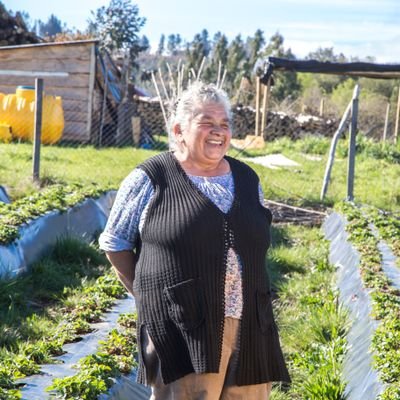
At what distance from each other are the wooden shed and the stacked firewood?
7322mm

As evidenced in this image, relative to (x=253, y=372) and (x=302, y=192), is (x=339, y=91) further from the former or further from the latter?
(x=253, y=372)

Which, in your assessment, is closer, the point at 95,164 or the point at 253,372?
the point at 253,372

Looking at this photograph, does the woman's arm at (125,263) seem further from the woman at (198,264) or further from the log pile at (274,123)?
the log pile at (274,123)

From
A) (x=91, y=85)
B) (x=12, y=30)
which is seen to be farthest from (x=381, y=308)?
(x=12, y=30)

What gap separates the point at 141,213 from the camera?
2.94 m

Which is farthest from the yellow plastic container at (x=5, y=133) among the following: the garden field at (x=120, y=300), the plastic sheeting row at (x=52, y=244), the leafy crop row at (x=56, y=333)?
the leafy crop row at (x=56, y=333)

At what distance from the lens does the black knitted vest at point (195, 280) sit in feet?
9.12

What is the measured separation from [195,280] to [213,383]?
1.28 feet

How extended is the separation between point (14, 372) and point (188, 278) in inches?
49.8

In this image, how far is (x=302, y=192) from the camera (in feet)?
40.2

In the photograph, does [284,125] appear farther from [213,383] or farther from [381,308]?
[213,383]

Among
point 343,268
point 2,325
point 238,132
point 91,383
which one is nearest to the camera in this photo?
point 91,383

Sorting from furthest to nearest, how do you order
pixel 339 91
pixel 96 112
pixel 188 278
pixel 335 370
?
pixel 339 91, pixel 96 112, pixel 335 370, pixel 188 278

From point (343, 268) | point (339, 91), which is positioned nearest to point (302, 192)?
point (343, 268)
